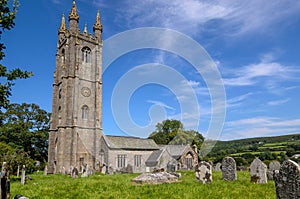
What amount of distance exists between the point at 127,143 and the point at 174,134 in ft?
80.1

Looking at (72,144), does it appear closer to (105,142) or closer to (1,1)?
(105,142)

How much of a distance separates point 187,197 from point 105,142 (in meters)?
29.6

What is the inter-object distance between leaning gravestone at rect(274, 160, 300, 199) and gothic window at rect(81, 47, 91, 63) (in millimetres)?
37651

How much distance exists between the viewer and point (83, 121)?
36.4 meters

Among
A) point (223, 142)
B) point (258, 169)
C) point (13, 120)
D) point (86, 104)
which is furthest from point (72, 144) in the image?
point (223, 142)

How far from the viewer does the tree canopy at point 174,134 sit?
192ft

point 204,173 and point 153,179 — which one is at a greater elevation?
point 204,173

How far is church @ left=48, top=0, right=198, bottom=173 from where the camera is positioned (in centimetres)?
3441

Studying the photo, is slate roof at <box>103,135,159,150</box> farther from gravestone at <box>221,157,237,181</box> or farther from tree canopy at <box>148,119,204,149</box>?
gravestone at <box>221,157,237,181</box>

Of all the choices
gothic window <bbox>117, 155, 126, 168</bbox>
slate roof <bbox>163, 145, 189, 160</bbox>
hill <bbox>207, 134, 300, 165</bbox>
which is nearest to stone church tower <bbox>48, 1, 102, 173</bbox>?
gothic window <bbox>117, 155, 126, 168</bbox>

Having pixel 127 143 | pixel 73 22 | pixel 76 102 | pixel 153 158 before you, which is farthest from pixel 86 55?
pixel 153 158

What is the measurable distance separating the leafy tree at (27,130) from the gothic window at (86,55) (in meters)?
16.6

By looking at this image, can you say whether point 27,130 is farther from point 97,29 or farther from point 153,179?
point 153,179

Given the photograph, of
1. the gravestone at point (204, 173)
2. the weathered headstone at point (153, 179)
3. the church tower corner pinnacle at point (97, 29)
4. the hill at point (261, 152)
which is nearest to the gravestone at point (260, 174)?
the gravestone at point (204, 173)
